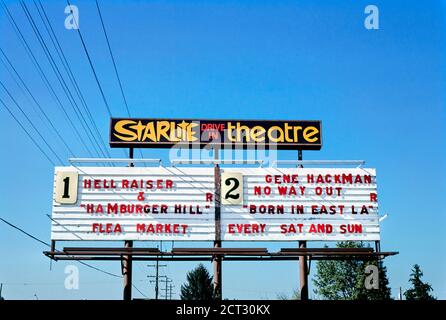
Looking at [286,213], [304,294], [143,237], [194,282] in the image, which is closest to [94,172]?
[143,237]

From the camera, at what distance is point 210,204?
1964 cm

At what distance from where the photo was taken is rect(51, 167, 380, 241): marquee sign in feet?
63.7

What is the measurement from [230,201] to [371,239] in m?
5.02

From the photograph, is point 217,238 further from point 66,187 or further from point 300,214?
point 66,187

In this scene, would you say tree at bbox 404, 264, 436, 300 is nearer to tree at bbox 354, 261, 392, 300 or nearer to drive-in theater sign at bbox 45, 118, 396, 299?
tree at bbox 354, 261, 392, 300

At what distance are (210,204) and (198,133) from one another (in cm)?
259

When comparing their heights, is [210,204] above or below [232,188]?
below

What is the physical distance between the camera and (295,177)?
2002cm

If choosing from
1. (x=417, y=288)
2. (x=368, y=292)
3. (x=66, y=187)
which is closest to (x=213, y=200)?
(x=66, y=187)

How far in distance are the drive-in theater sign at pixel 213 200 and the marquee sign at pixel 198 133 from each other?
35 mm

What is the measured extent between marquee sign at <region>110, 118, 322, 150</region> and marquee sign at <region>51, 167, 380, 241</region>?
97cm
